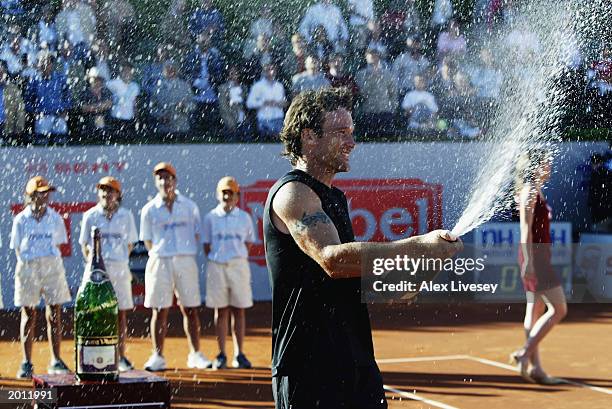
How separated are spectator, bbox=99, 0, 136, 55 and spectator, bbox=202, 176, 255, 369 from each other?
590 centimetres

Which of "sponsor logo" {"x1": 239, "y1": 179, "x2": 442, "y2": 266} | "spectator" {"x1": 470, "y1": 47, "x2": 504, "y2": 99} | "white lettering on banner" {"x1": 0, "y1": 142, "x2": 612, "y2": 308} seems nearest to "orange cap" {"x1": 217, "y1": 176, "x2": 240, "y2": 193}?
"white lettering on banner" {"x1": 0, "y1": 142, "x2": 612, "y2": 308}

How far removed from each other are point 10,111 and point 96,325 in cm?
959

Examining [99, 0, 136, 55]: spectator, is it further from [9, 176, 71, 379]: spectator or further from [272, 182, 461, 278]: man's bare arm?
[272, 182, 461, 278]: man's bare arm

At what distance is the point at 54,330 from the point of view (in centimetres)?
872

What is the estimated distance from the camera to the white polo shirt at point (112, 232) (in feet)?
28.9

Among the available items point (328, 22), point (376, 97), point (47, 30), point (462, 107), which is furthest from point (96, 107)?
point (462, 107)

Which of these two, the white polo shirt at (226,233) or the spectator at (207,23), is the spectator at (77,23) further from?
the white polo shirt at (226,233)

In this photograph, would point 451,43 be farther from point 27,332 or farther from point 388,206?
point 27,332

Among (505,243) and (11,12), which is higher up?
(11,12)

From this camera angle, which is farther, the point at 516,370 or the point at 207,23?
the point at 207,23

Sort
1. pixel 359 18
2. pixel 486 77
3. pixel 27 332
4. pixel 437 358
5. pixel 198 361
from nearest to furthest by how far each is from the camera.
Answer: pixel 27 332 < pixel 198 361 < pixel 437 358 < pixel 486 77 < pixel 359 18

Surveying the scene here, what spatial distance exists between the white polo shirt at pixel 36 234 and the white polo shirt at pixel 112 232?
9.1 inches

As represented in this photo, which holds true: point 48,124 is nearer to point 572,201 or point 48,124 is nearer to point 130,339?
point 130,339

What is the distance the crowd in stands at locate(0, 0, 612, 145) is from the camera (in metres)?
13.5
